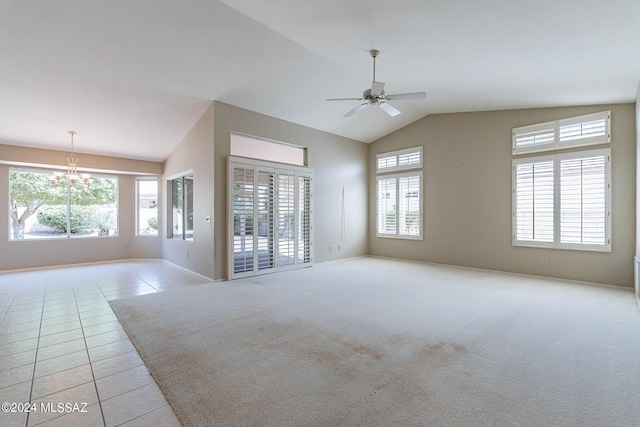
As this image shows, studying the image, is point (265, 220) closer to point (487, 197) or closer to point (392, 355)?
point (392, 355)

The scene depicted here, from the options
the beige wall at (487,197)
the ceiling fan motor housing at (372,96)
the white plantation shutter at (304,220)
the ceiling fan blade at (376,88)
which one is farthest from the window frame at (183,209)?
the beige wall at (487,197)

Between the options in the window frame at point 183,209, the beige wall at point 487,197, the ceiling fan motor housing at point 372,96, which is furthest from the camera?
the window frame at point 183,209

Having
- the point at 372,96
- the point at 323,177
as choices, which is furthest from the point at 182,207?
the point at 372,96

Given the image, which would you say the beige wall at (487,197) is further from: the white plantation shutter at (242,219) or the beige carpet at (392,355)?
the white plantation shutter at (242,219)

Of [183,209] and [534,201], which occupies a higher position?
[534,201]

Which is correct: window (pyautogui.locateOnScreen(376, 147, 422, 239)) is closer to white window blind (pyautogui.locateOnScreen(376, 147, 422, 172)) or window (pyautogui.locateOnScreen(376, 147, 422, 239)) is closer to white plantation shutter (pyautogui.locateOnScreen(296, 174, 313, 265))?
white window blind (pyautogui.locateOnScreen(376, 147, 422, 172))

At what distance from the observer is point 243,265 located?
5.35 meters

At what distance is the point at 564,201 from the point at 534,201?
435 mm

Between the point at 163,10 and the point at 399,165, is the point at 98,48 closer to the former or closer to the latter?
the point at 163,10

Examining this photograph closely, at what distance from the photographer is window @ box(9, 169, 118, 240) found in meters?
6.23

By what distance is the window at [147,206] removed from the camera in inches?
303

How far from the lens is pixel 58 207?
6.70m

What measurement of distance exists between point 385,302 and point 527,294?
2242 millimetres

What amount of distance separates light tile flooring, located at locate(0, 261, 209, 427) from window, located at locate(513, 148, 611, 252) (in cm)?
621
